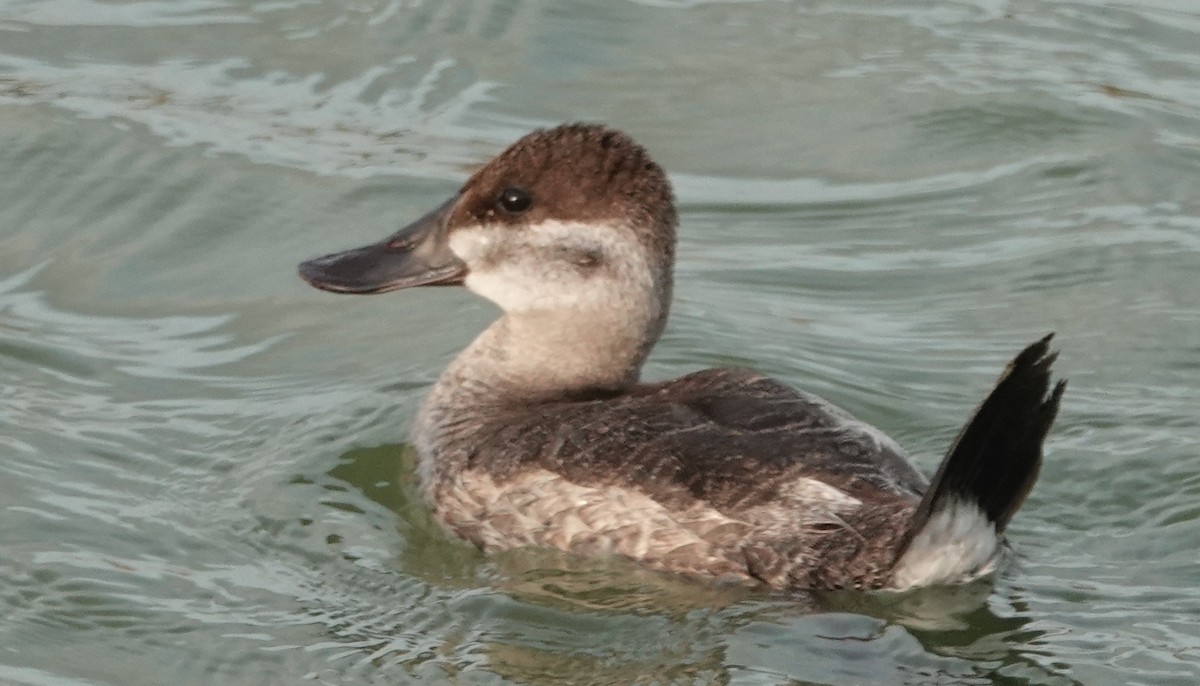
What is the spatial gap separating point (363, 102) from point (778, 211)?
2.25 meters

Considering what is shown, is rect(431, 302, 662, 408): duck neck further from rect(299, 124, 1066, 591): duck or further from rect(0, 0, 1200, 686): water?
rect(0, 0, 1200, 686): water

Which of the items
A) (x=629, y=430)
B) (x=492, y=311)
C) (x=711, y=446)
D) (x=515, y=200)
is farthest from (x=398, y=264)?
(x=492, y=311)

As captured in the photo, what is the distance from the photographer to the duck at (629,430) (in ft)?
20.2

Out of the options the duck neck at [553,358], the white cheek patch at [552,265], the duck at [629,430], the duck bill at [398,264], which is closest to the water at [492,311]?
the duck at [629,430]

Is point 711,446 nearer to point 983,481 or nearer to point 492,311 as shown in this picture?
point 983,481

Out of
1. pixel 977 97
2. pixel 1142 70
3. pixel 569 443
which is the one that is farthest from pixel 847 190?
pixel 569 443

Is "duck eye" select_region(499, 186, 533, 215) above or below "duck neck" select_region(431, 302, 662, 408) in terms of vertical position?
above

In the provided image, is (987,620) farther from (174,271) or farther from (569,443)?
(174,271)

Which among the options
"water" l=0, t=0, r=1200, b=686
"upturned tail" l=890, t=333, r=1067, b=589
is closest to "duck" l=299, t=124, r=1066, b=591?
"upturned tail" l=890, t=333, r=1067, b=589

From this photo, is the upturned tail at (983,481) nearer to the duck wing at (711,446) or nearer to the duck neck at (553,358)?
the duck wing at (711,446)

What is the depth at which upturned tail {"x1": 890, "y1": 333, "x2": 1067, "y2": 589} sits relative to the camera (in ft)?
19.2

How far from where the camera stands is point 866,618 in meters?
6.23

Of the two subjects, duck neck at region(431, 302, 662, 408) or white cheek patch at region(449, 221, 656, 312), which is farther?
duck neck at region(431, 302, 662, 408)

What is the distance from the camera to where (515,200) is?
7172 mm
